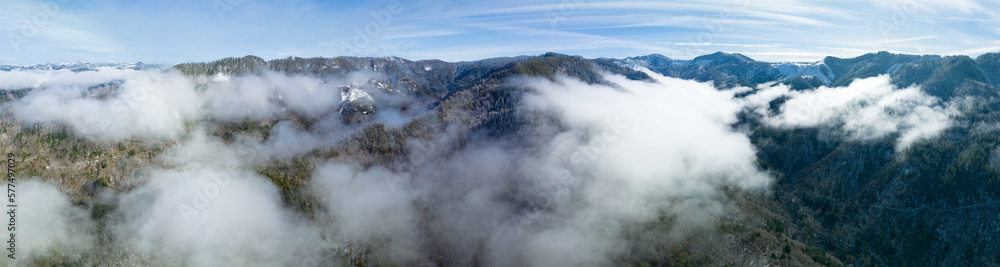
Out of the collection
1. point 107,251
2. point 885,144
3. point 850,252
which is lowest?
point 107,251

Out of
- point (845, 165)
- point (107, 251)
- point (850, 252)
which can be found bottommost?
point (107, 251)

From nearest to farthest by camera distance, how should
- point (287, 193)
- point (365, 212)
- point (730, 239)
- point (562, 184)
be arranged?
1. point (730, 239)
2. point (287, 193)
3. point (365, 212)
4. point (562, 184)

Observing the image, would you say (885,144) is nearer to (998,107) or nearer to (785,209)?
(785,209)

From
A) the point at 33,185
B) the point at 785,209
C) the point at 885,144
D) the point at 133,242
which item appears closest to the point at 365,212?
the point at 133,242

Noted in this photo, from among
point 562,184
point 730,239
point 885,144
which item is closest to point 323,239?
point 562,184

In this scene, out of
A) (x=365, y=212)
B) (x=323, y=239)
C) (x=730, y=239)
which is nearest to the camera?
(x=730, y=239)

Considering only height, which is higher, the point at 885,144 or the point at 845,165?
the point at 885,144

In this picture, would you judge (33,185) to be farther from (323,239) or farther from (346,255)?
→ (346,255)

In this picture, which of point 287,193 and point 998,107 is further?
point 998,107

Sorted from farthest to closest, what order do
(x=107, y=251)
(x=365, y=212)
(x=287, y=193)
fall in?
(x=365, y=212), (x=287, y=193), (x=107, y=251)
